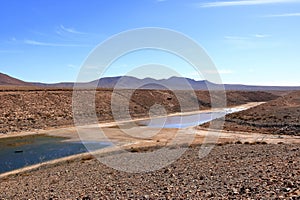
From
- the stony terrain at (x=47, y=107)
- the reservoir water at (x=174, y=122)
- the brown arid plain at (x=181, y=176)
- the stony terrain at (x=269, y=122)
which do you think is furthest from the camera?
the reservoir water at (x=174, y=122)

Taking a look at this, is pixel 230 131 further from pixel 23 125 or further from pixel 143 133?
pixel 23 125

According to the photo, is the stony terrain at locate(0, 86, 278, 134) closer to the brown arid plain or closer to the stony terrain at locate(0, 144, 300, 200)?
the brown arid plain

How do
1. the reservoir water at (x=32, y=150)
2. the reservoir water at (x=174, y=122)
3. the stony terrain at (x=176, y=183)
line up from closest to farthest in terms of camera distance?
the stony terrain at (x=176, y=183)
the reservoir water at (x=32, y=150)
the reservoir water at (x=174, y=122)

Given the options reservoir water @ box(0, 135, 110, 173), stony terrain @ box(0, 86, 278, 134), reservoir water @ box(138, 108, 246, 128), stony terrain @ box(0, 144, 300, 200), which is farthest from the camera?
reservoir water @ box(138, 108, 246, 128)

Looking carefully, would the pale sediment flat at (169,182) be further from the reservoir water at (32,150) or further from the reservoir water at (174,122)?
the reservoir water at (174,122)

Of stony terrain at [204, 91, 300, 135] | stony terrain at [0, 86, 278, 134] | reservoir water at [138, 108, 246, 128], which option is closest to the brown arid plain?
stony terrain at [204, 91, 300, 135]

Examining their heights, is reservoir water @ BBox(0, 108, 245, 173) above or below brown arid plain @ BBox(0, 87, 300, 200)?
below

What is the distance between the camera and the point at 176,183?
48.3 ft

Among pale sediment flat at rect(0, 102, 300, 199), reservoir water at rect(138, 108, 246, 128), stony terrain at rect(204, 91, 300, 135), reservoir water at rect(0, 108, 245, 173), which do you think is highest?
pale sediment flat at rect(0, 102, 300, 199)

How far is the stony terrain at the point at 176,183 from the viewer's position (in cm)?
1167

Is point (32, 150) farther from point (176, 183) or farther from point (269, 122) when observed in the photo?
point (269, 122)

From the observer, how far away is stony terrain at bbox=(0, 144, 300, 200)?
460 inches

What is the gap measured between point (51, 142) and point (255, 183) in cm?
3134

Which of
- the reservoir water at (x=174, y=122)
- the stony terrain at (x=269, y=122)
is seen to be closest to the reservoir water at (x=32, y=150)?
the reservoir water at (x=174, y=122)
